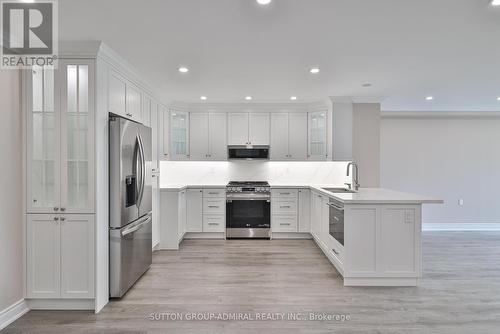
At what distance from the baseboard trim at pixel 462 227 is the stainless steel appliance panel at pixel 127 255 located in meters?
5.86

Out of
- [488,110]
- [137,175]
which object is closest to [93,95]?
[137,175]

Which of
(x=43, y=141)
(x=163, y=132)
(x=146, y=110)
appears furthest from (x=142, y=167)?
(x=163, y=132)

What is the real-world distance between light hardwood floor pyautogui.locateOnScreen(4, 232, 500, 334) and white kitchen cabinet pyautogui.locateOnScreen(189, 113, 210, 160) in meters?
1.91

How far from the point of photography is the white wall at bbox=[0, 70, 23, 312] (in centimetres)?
243

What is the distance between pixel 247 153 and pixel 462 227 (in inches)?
199

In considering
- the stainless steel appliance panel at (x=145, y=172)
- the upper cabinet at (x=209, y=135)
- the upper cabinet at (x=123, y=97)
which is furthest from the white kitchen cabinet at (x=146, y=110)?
the upper cabinet at (x=209, y=135)

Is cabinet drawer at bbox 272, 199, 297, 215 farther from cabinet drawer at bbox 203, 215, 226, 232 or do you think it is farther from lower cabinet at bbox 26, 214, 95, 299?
lower cabinet at bbox 26, 214, 95, 299

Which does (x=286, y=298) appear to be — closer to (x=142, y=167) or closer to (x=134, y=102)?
(x=142, y=167)

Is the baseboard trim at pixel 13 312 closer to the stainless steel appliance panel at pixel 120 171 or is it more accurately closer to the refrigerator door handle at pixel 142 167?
the stainless steel appliance panel at pixel 120 171

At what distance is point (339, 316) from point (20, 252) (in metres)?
3.09

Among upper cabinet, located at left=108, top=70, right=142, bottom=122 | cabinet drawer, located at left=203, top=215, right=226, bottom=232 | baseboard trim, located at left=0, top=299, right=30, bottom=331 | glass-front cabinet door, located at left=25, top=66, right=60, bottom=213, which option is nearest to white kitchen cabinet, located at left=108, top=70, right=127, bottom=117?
upper cabinet, located at left=108, top=70, right=142, bottom=122

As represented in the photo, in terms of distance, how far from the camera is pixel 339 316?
2555 millimetres

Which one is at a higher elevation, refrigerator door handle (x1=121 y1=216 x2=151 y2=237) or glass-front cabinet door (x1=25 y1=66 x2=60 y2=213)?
glass-front cabinet door (x1=25 y1=66 x2=60 y2=213)

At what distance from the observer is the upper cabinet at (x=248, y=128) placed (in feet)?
→ 17.6
